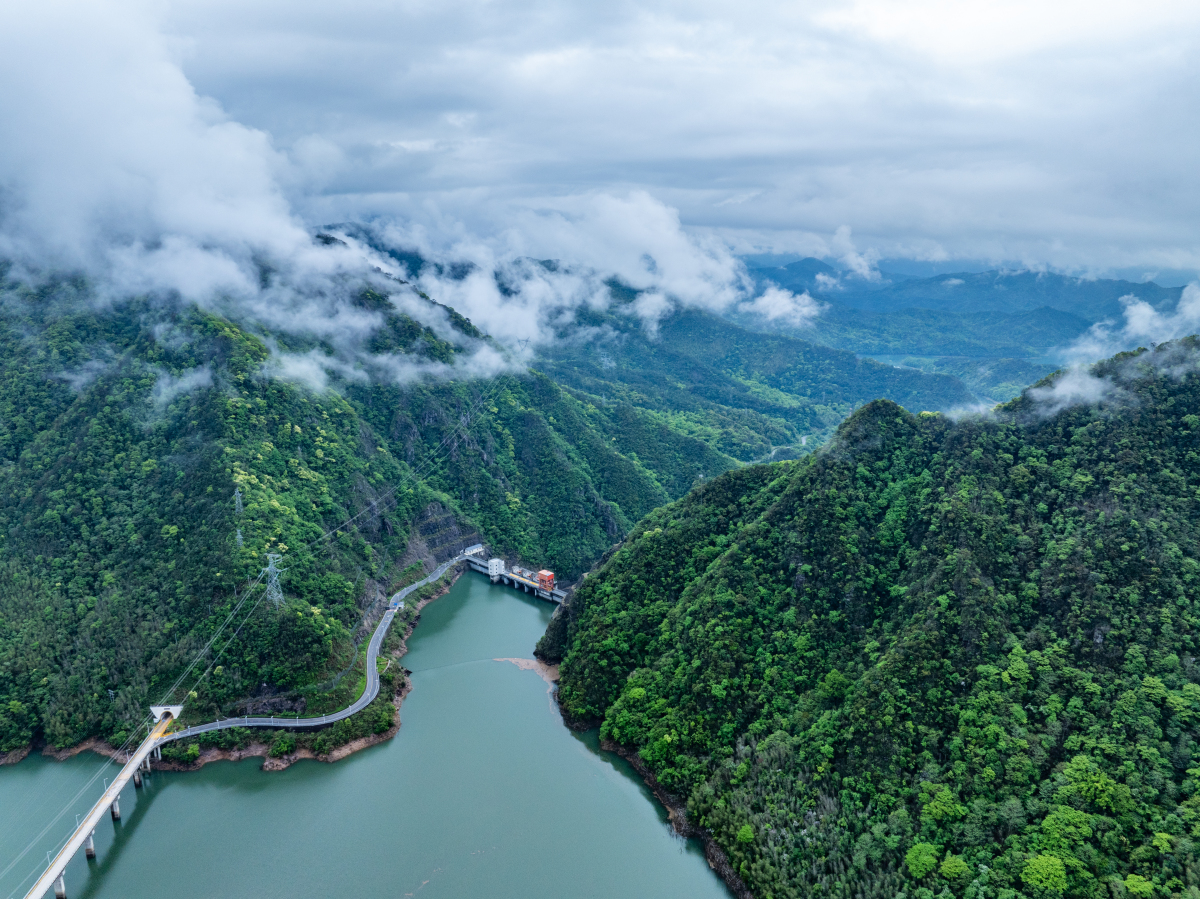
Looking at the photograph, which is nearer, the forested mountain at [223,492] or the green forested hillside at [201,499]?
the green forested hillside at [201,499]

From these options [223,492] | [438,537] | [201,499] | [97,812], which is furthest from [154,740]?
[438,537]

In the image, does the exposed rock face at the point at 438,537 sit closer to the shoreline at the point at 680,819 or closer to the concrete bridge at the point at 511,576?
the concrete bridge at the point at 511,576

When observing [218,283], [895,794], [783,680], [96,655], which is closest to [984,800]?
[895,794]

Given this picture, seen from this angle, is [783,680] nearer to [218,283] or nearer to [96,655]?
[96,655]

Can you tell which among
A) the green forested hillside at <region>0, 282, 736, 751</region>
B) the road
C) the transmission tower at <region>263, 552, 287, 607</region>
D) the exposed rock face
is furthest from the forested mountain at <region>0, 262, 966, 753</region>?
the road

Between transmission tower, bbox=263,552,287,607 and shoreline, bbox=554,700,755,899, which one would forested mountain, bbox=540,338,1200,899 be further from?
transmission tower, bbox=263,552,287,607

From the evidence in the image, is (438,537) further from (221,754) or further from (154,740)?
(154,740)

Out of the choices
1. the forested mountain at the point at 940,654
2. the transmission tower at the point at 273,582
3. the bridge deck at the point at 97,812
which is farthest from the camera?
the transmission tower at the point at 273,582

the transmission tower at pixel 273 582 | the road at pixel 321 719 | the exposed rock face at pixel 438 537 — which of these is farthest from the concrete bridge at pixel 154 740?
the exposed rock face at pixel 438 537
